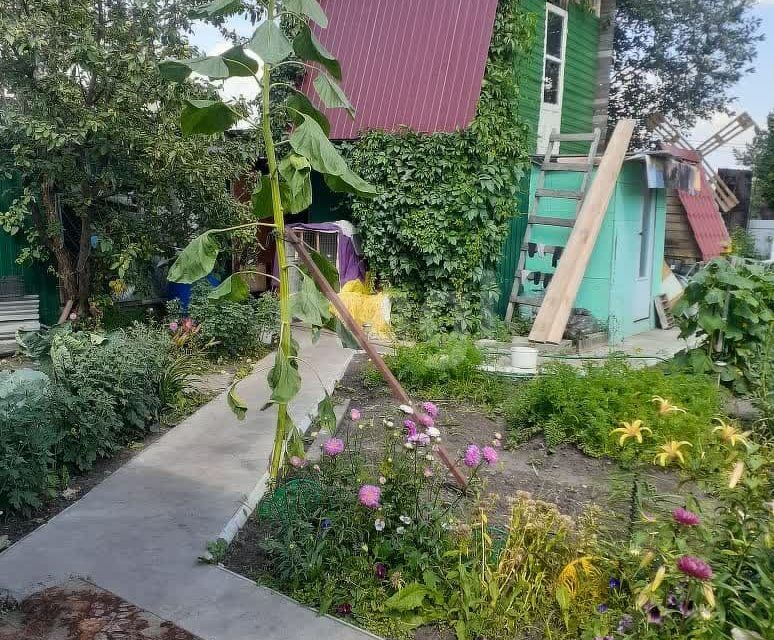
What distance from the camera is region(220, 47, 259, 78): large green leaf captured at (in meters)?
4.08

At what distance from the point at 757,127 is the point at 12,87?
85.6 ft

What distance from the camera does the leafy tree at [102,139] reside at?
7.62 m

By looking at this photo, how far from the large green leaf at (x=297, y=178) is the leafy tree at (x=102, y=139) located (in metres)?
4.39

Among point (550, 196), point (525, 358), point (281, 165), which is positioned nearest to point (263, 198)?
point (281, 165)

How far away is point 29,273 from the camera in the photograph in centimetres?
986

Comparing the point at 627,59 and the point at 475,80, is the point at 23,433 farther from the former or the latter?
the point at 627,59

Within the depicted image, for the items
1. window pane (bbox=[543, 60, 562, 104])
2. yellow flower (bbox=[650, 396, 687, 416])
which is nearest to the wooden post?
yellow flower (bbox=[650, 396, 687, 416])

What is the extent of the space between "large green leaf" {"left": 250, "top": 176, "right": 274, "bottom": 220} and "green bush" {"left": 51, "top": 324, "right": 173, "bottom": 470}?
2.02 m

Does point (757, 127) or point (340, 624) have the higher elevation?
point (757, 127)

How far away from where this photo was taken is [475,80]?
10.0 meters

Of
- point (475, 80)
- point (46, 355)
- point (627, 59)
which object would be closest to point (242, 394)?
Result: point (46, 355)

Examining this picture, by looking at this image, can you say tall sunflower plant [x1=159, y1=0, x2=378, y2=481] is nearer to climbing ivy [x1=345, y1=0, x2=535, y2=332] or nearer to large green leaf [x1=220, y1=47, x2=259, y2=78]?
large green leaf [x1=220, y1=47, x2=259, y2=78]

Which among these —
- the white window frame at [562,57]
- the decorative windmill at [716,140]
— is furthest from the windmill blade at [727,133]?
the white window frame at [562,57]

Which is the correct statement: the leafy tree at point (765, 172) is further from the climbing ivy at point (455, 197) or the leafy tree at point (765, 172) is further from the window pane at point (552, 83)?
the climbing ivy at point (455, 197)
